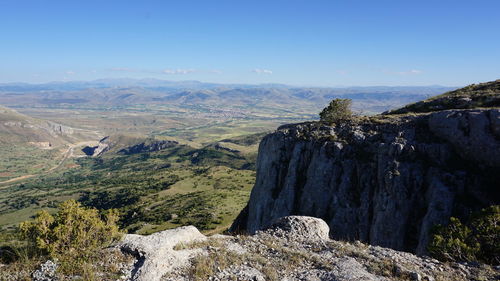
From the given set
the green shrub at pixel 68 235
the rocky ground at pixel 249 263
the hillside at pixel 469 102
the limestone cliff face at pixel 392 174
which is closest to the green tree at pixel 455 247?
the rocky ground at pixel 249 263

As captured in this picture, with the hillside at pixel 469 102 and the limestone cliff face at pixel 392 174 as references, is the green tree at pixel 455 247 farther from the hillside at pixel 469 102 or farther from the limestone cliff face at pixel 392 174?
the hillside at pixel 469 102

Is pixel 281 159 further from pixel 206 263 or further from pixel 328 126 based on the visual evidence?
pixel 206 263

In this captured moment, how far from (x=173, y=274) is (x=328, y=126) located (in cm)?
3729

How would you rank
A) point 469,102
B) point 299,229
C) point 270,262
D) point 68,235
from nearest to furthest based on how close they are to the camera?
point 68,235 < point 270,262 < point 299,229 < point 469,102

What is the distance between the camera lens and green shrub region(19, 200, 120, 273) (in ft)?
50.4

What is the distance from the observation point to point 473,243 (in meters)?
20.2

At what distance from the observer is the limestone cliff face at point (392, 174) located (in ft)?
102

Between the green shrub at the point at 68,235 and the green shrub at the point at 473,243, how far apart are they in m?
22.8

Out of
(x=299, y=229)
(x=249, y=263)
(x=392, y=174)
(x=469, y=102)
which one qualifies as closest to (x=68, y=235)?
(x=249, y=263)

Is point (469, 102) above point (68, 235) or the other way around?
above

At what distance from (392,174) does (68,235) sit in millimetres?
34232

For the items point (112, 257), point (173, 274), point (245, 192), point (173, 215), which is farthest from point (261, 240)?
point (245, 192)

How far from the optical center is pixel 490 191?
30.2m

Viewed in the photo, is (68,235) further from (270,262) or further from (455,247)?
(455,247)
